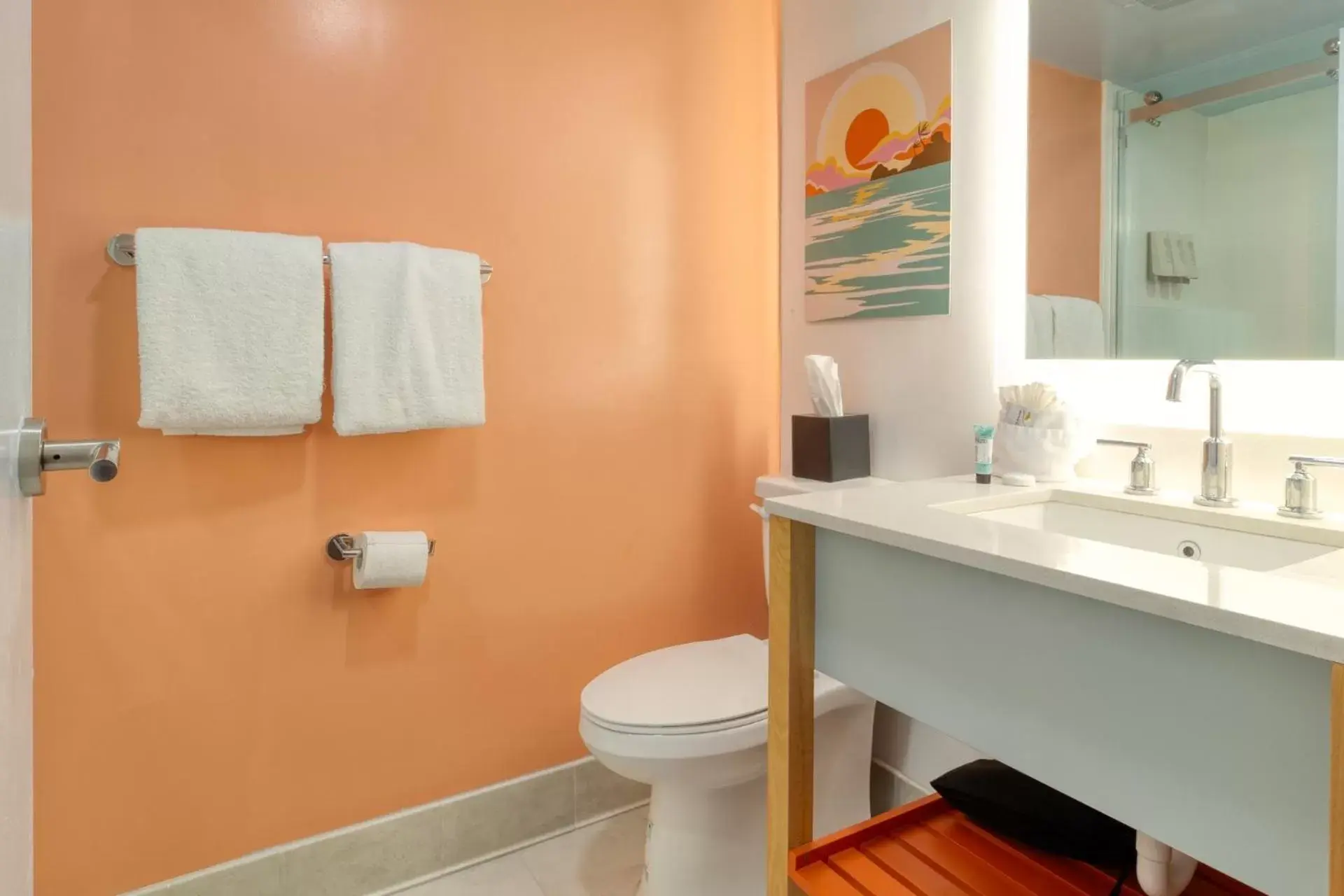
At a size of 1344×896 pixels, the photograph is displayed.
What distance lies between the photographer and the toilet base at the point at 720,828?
1567mm

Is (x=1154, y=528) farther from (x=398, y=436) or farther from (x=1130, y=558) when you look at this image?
(x=398, y=436)

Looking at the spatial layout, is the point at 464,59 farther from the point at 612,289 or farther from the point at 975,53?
the point at 975,53

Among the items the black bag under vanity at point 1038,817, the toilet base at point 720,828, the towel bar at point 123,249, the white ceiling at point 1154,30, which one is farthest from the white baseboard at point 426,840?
the white ceiling at point 1154,30

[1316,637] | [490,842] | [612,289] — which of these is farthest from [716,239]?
[1316,637]

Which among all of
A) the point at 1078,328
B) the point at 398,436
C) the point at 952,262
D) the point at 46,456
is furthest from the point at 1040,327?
the point at 46,456

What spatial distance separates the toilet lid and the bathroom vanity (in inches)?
11.2

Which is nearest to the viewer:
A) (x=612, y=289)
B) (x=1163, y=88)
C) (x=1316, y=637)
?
(x=1316, y=637)

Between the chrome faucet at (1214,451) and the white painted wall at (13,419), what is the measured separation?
128 centimetres

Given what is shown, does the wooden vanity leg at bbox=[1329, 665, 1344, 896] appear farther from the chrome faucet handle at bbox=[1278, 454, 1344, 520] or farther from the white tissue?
the white tissue

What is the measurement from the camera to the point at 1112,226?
1.40 m

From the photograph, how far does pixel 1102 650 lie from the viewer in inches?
32.1

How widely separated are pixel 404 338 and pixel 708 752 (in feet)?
3.06

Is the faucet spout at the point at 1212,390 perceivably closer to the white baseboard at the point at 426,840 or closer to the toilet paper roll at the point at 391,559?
the toilet paper roll at the point at 391,559

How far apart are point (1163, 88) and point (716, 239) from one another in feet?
3.28
